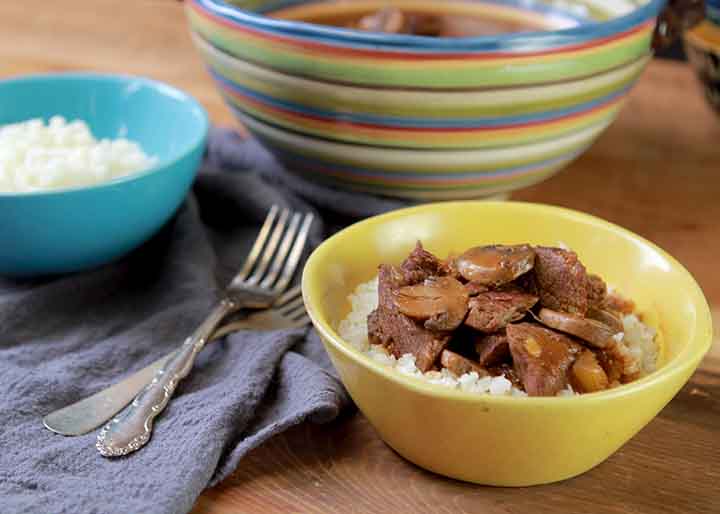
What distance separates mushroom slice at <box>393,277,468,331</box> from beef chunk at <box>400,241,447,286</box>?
3 centimetres

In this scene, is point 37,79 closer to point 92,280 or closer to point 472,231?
point 92,280

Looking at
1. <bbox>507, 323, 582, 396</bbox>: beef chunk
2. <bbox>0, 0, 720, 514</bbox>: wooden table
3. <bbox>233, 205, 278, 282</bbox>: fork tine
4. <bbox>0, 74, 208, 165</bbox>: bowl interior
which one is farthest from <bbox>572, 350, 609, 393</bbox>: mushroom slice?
<bbox>0, 74, 208, 165</bbox>: bowl interior

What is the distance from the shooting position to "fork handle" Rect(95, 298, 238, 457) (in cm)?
105

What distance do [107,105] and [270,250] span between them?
47 centimetres

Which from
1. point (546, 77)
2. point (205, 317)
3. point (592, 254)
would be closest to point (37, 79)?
point (205, 317)

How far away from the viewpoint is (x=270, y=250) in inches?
58.7

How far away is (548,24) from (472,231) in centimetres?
70

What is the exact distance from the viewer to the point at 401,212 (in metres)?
1.27

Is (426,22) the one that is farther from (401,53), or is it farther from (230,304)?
(230,304)

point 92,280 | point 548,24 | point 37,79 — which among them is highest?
point 548,24

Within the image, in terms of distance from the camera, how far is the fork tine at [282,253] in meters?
1.42

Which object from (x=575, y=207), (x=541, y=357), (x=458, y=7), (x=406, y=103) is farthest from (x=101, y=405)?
(x=458, y=7)

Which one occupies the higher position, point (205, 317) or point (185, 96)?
point (185, 96)

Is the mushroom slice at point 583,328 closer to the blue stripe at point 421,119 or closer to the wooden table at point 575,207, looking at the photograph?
the wooden table at point 575,207
